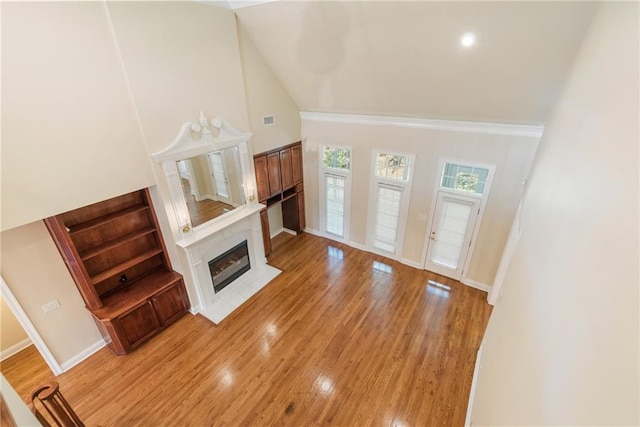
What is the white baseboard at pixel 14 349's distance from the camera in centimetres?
424

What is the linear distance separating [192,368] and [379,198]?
4.67 metres

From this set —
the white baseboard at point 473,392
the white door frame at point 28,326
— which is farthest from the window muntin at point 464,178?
the white door frame at point 28,326

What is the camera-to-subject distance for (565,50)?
9.53 ft

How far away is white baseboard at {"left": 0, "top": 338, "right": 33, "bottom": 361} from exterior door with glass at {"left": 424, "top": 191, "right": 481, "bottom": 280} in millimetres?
7296

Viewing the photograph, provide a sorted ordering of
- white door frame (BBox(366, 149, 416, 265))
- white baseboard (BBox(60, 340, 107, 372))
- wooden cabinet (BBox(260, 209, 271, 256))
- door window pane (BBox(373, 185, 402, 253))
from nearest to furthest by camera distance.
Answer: white baseboard (BBox(60, 340, 107, 372)) → white door frame (BBox(366, 149, 416, 265)) → door window pane (BBox(373, 185, 402, 253)) → wooden cabinet (BBox(260, 209, 271, 256))

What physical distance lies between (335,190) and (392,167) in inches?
62.9

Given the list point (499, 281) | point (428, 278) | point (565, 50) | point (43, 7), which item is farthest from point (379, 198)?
point (43, 7)

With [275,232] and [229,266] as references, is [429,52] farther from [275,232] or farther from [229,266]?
[275,232]

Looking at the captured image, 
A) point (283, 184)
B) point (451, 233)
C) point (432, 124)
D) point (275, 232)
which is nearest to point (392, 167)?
point (432, 124)

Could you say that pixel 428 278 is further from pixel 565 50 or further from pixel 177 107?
pixel 177 107

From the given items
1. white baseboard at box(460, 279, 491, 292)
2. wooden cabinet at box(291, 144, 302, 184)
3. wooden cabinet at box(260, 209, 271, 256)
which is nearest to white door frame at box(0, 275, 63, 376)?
wooden cabinet at box(260, 209, 271, 256)

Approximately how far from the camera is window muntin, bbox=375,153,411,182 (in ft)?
18.4

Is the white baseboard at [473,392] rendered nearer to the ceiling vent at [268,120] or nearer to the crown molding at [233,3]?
the ceiling vent at [268,120]

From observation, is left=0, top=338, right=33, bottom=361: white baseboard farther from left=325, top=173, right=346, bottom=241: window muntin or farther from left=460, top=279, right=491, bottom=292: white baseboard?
left=460, top=279, right=491, bottom=292: white baseboard
